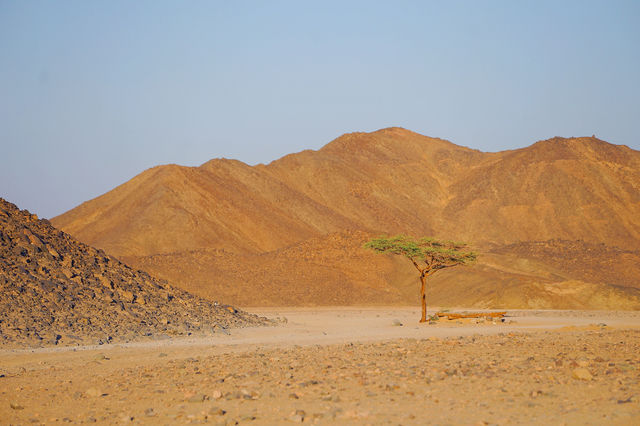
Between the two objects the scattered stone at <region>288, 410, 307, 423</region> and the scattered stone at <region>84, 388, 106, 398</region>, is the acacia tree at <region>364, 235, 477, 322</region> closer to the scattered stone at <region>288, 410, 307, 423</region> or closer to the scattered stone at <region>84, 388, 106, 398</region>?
the scattered stone at <region>84, 388, 106, 398</region>

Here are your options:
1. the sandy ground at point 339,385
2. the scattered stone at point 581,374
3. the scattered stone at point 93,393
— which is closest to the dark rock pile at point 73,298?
the sandy ground at point 339,385

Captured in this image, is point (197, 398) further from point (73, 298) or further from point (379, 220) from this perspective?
point (379, 220)

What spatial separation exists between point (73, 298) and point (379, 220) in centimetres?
7327

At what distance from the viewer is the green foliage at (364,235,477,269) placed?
34.3 metres

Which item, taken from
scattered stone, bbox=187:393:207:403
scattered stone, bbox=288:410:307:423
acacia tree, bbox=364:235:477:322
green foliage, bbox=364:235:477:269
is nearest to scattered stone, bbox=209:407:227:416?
scattered stone, bbox=187:393:207:403

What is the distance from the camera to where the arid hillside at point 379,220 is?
54.2 metres

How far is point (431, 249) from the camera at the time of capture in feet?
111

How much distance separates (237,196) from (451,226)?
30.1 meters

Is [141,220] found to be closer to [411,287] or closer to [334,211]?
[334,211]

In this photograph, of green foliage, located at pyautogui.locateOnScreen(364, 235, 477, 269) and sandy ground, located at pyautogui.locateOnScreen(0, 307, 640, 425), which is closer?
sandy ground, located at pyautogui.locateOnScreen(0, 307, 640, 425)

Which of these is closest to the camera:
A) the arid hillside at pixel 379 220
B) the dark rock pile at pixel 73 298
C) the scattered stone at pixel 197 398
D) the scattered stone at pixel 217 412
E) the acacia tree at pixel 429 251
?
the scattered stone at pixel 217 412

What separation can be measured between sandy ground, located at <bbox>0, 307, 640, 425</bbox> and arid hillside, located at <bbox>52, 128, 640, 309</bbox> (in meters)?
33.9

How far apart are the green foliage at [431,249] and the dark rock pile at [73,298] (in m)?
11.3

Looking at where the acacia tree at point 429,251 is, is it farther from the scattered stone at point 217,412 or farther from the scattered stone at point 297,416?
the scattered stone at point 297,416
